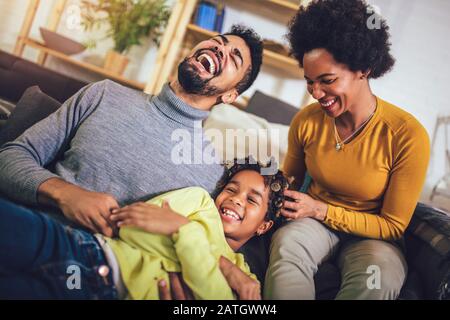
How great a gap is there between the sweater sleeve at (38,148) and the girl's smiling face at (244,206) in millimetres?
465

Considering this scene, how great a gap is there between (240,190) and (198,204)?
0.18 metres

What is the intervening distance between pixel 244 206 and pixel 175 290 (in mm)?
375

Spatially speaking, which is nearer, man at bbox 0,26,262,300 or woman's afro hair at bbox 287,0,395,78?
man at bbox 0,26,262,300

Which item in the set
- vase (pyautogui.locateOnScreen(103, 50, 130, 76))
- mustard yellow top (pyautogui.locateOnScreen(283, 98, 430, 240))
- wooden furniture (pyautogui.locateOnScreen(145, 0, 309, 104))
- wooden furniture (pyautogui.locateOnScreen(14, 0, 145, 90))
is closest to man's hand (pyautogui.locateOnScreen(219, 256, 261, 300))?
mustard yellow top (pyautogui.locateOnScreen(283, 98, 430, 240))

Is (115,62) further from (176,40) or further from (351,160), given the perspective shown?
(351,160)

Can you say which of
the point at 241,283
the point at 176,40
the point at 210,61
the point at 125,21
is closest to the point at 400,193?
the point at 241,283

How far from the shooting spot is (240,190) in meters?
1.08

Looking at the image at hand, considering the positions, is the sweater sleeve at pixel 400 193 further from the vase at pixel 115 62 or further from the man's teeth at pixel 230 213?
the vase at pixel 115 62

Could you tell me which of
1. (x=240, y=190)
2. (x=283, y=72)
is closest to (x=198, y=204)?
(x=240, y=190)

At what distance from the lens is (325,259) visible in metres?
1.11

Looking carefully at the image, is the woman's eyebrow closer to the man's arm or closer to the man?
the man

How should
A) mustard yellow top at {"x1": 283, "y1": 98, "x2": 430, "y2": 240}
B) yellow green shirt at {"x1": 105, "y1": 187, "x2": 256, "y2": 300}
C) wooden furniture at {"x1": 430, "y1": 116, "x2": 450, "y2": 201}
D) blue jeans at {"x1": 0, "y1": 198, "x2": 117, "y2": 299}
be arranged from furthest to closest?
wooden furniture at {"x1": 430, "y1": 116, "x2": 450, "y2": 201}, mustard yellow top at {"x1": 283, "y1": 98, "x2": 430, "y2": 240}, yellow green shirt at {"x1": 105, "y1": 187, "x2": 256, "y2": 300}, blue jeans at {"x1": 0, "y1": 198, "x2": 117, "y2": 299}

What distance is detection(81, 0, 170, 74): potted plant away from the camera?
2643 millimetres

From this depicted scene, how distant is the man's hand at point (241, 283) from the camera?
76cm
